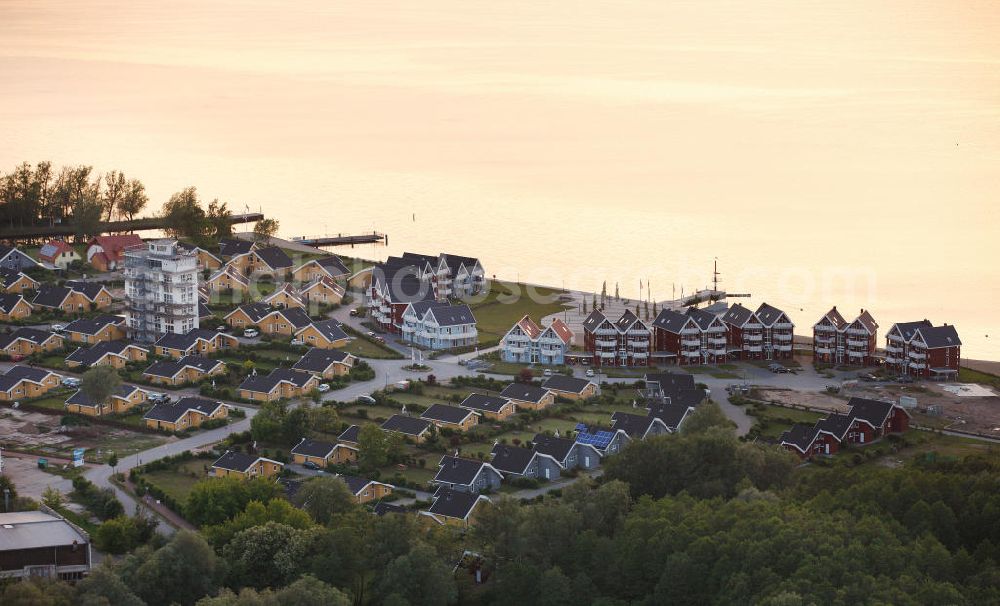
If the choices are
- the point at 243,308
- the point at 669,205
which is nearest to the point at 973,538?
the point at 243,308

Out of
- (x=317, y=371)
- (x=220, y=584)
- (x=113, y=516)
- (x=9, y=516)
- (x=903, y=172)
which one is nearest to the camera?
(x=220, y=584)

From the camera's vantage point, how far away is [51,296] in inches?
1687

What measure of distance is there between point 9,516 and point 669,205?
35.6 metres

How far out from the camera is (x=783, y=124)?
71750 millimetres

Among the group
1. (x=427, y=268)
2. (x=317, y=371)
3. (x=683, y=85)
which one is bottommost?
(x=317, y=371)

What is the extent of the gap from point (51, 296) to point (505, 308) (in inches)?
504

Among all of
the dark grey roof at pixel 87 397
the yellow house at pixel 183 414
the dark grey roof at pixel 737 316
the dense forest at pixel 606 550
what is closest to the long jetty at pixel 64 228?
the dark grey roof at pixel 87 397

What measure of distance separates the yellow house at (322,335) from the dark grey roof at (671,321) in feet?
26.6

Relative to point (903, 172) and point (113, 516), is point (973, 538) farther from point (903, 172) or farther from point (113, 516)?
point (903, 172)

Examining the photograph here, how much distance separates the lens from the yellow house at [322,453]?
30.3m

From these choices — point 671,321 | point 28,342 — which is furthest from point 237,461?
point 671,321

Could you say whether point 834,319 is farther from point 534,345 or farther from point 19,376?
point 19,376

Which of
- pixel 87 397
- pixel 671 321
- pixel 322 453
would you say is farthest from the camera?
pixel 671 321

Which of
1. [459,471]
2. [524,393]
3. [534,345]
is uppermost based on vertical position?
[534,345]
